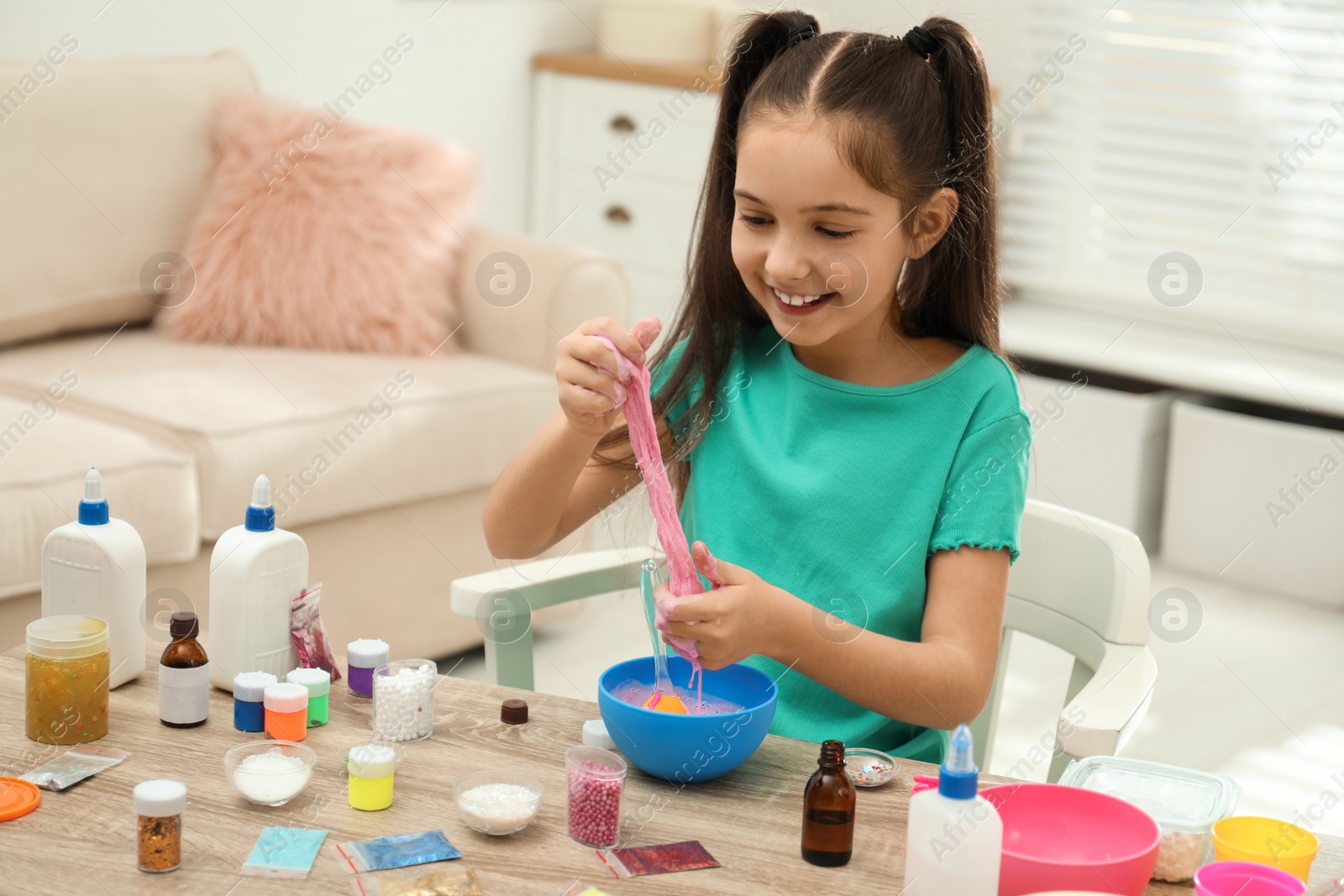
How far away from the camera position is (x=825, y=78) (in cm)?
125

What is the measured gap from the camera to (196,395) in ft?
7.77

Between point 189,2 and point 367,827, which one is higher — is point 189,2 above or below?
above

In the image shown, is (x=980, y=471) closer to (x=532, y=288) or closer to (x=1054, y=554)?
(x=1054, y=554)

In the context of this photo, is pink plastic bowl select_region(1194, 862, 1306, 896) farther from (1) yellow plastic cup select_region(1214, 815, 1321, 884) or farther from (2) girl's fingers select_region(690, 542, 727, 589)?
(2) girl's fingers select_region(690, 542, 727, 589)

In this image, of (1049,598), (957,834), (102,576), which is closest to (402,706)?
(102,576)

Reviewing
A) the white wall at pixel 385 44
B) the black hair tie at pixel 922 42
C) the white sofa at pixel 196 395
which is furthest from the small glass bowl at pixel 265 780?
the white wall at pixel 385 44

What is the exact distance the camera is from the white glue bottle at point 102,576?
118 centimetres

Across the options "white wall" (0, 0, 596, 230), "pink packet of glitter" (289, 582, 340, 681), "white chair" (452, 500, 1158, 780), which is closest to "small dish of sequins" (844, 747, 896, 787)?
"white chair" (452, 500, 1158, 780)

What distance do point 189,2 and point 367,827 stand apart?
107 inches

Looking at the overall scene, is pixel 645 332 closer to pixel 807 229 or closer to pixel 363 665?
pixel 807 229

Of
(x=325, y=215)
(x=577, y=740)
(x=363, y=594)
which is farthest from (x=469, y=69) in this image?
(x=577, y=740)

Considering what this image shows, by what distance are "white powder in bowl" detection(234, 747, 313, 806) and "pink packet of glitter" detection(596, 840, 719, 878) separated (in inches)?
8.9

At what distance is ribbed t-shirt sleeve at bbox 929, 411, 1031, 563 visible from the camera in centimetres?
126

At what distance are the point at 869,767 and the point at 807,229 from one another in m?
0.44
